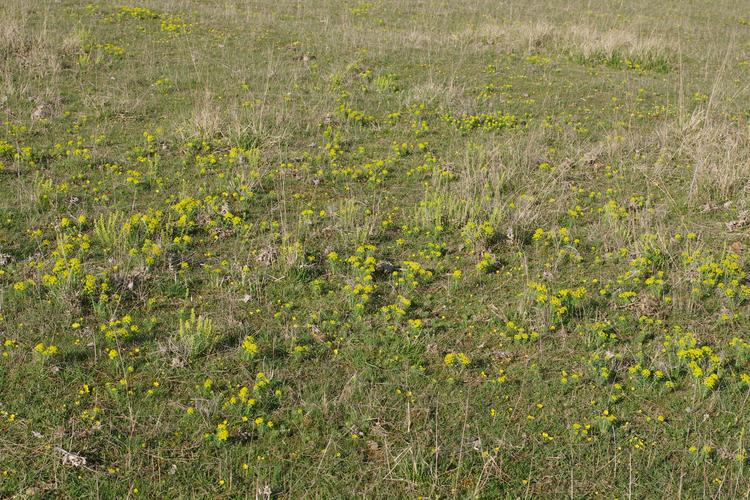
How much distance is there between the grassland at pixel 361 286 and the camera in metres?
4.25

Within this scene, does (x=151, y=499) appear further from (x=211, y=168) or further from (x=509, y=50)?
(x=509, y=50)

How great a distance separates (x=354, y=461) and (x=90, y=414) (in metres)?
1.79

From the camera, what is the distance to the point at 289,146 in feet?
29.1

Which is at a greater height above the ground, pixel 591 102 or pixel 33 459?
pixel 591 102

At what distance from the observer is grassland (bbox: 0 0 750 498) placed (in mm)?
4254

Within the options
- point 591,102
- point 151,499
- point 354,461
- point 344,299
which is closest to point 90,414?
point 151,499

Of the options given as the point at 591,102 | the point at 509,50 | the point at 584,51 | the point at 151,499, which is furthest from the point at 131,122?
the point at 584,51

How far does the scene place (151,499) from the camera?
3924 millimetres

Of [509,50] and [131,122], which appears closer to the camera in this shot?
[131,122]

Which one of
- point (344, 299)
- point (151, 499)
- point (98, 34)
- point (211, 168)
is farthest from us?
point (98, 34)

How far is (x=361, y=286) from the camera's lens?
566 cm

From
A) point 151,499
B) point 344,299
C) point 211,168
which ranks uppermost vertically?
point 211,168

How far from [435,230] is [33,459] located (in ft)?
13.6

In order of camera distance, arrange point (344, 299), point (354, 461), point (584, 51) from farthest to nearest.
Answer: point (584, 51), point (344, 299), point (354, 461)
